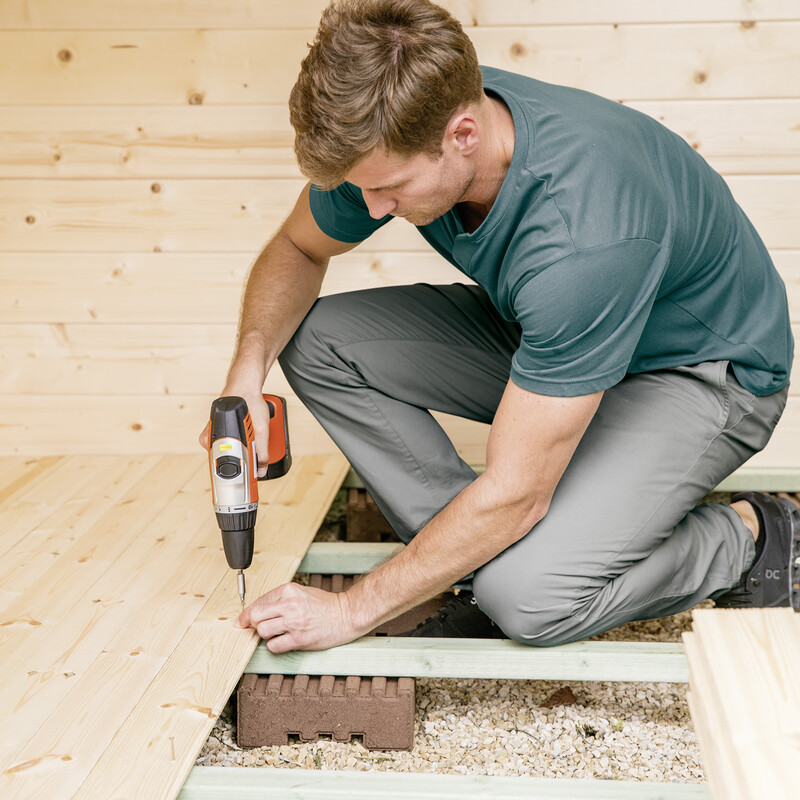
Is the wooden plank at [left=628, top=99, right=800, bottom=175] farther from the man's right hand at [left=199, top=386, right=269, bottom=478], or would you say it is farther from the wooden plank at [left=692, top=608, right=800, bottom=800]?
the wooden plank at [left=692, top=608, right=800, bottom=800]

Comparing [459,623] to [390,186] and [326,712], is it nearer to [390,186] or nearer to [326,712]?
[326,712]

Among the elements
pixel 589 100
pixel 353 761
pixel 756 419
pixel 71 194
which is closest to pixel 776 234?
pixel 756 419

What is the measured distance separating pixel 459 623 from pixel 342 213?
0.89 meters

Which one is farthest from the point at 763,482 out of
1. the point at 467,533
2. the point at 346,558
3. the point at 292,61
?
the point at 292,61

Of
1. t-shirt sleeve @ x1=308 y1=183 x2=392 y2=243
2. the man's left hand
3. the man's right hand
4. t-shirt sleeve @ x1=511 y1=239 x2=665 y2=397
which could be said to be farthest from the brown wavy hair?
the man's left hand

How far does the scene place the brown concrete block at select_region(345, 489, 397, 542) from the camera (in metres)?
2.58

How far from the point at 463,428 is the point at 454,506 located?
48.4 inches

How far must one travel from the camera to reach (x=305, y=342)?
202 centimetres

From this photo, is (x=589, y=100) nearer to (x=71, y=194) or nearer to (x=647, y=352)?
(x=647, y=352)

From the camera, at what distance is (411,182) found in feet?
4.73

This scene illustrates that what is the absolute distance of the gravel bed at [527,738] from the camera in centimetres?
163

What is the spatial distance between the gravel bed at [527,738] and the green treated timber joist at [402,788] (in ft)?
0.71

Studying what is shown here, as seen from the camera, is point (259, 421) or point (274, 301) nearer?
point (259, 421)

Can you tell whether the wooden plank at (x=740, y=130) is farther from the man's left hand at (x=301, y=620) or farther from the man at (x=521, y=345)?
the man's left hand at (x=301, y=620)
